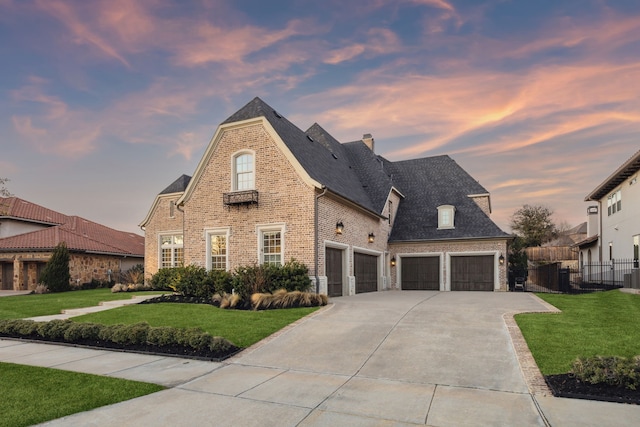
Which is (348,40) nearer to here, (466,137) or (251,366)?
(466,137)

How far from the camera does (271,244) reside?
16.3 m

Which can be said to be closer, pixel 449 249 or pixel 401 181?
pixel 449 249

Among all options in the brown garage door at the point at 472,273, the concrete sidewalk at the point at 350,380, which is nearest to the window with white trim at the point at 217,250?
the concrete sidewalk at the point at 350,380

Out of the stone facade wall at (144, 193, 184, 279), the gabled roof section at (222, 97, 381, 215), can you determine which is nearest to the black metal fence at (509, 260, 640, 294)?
the gabled roof section at (222, 97, 381, 215)

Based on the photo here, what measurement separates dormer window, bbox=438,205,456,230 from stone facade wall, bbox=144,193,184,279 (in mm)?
16998

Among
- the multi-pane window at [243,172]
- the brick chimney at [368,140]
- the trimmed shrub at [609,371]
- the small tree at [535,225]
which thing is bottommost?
the trimmed shrub at [609,371]

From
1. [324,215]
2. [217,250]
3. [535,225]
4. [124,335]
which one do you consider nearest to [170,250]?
[217,250]

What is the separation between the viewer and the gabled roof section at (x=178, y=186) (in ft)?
85.1

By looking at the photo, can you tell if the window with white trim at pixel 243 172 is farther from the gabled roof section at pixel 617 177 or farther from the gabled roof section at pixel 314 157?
the gabled roof section at pixel 617 177

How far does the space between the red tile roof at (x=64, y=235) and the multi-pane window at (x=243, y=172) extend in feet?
52.2

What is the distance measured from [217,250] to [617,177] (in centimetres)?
2224

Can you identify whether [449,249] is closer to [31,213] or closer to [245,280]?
[245,280]

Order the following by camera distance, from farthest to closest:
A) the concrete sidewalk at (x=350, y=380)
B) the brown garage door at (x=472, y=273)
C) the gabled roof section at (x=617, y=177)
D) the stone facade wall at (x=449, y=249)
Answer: the brown garage door at (x=472, y=273), the stone facade wall at (x=449, y=249), the gabled roof section at (x=617, y=177), the concrete sidewalk at (x=350, y=380)

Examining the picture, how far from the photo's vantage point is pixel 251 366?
7227mm
